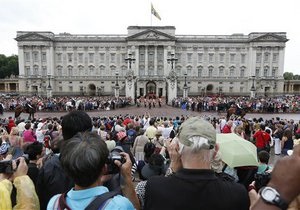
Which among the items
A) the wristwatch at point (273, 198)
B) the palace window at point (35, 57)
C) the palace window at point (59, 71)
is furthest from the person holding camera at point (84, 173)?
the palace window at point (35, 57)

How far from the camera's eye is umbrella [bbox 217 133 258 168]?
16.1ft

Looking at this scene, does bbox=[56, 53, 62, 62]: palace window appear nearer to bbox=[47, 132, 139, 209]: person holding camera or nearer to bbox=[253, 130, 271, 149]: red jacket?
bbox=[253, 130, 271, 149]: red jacket

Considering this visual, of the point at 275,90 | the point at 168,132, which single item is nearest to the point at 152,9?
the point at 275,90

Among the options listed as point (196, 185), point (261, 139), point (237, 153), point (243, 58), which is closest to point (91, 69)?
point (243, 58)

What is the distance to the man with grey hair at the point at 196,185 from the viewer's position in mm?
2109

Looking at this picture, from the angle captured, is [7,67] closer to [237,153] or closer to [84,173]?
[237,153]

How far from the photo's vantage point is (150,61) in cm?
7781

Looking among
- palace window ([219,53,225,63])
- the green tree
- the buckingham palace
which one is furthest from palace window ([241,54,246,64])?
the green tree

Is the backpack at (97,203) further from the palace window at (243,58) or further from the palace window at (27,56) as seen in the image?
the palace window at (27,56)

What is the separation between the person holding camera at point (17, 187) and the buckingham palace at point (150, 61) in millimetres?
71658

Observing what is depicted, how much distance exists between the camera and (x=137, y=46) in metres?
76.7

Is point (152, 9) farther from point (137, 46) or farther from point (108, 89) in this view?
point (108, 89)

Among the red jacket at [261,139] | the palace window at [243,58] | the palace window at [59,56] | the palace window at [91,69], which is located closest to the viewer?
the red jacket at [261,139]

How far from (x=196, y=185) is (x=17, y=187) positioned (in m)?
2.21
